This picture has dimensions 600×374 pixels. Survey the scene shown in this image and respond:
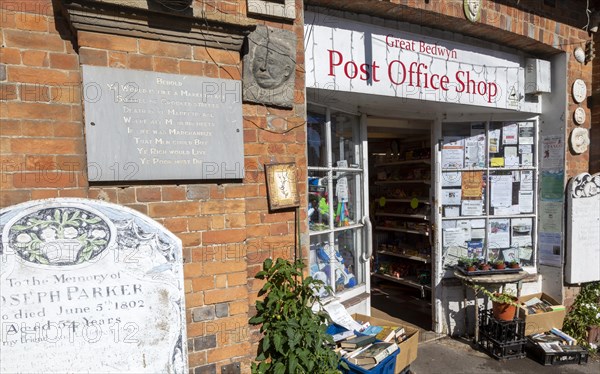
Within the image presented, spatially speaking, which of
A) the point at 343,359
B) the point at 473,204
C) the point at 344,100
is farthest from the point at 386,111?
the point at 343,359

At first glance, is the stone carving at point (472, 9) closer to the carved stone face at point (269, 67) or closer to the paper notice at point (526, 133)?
the paper notice at point (526, 133)

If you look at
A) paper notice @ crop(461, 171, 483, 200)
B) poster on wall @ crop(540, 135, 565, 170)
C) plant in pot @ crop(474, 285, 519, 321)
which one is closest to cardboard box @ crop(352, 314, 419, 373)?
plant in pot @ crop(474, 285, 519, 321)

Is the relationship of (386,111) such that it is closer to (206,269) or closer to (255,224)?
(255,224)

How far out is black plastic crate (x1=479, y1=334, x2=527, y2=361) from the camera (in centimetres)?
357

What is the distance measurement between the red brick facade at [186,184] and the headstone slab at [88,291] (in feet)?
0.41

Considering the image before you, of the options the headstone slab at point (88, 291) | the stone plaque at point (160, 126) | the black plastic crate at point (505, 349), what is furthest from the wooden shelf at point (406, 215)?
the headstone slab at point (88, 291)

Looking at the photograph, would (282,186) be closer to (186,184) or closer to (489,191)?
(186,184)

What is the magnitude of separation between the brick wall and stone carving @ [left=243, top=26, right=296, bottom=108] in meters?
0.07

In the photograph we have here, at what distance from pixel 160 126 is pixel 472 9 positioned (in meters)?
3.08

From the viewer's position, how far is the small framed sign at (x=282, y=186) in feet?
7.79

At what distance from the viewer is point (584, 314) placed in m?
3.98

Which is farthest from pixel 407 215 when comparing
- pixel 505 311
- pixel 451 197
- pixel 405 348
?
pixel 405 348

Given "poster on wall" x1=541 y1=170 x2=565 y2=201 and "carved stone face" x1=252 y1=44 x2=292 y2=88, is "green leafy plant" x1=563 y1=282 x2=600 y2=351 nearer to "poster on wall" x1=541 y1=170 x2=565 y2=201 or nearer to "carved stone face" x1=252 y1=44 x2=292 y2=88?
"poster on wall" x1=541 y1=170 x2=565 y2=201

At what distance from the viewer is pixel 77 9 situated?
5.78 ft
